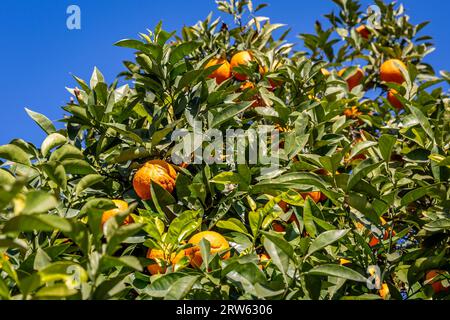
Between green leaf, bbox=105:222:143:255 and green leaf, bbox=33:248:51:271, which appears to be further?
green leaf, bbox=33:248:51:271

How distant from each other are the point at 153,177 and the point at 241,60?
1.17 metres

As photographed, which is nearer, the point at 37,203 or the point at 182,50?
the point at 37,203

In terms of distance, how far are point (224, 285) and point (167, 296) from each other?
0.23m

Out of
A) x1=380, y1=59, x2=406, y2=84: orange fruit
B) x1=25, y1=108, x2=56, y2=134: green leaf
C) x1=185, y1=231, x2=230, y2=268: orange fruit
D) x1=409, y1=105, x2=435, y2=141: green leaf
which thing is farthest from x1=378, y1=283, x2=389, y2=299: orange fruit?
x1=380, y1=59, x2=406, y2=84: orange fruit

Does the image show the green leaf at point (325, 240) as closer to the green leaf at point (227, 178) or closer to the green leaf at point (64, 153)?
the green leaf at point (227, 178)

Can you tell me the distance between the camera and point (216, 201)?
2.04 meters

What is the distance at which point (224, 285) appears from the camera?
1.52m

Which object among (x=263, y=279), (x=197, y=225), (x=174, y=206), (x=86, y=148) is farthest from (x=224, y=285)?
(x=86, y=148)

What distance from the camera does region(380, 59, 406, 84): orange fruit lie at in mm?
3521

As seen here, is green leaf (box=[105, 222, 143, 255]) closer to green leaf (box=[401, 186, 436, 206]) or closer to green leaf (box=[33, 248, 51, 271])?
green leaf (box=[33, 248, 51, 271])

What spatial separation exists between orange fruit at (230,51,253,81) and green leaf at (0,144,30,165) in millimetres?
1337

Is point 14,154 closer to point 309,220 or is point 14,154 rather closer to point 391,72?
point 309,220

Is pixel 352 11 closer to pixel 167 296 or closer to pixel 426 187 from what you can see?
pixel 426 187

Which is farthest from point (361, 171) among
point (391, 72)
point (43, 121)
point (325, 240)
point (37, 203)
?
point (391, 72)
